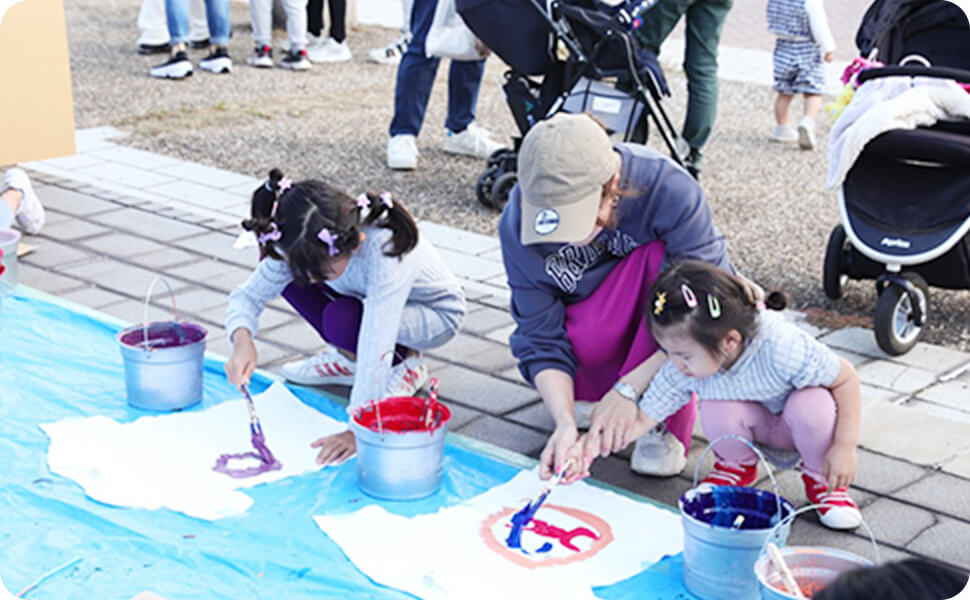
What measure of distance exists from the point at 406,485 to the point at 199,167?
3257 millimetres

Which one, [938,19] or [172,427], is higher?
[938,19]

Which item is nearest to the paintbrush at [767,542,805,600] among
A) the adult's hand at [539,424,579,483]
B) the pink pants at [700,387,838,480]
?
the pink pants at [700,387,838,480]

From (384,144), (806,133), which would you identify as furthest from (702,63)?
(384,144)

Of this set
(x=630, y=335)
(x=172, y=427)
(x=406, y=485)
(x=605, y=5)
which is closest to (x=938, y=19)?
(x=605, y=5)

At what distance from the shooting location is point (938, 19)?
3689 mm

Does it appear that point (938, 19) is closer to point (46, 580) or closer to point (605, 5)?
point (605, 5)

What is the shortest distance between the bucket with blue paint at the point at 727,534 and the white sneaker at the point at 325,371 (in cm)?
120

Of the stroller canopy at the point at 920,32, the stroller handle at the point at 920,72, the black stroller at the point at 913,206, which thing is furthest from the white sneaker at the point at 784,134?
the stroller handle at the point at 920,72

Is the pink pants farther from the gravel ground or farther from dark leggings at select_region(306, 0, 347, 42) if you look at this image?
dark leggings at select_region(306, 0, 347, 42)

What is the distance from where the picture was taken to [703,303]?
2215 mm

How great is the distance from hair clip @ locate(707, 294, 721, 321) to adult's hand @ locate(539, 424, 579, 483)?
0.42 metres

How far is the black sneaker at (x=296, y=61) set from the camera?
314 inches

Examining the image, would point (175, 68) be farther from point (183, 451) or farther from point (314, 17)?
point (183, 451)

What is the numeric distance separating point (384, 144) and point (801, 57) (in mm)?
2260
